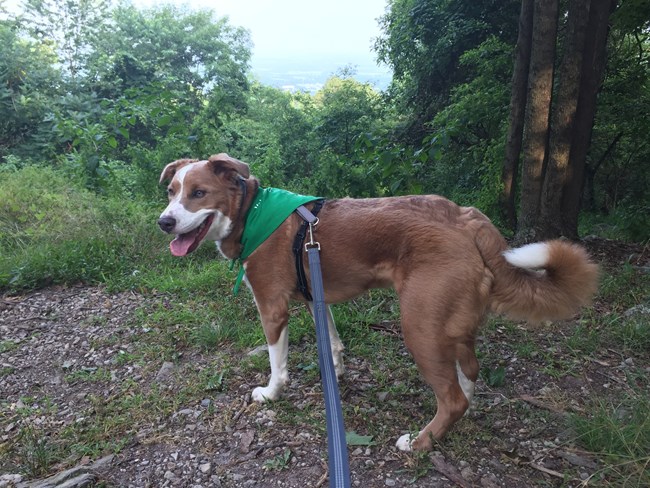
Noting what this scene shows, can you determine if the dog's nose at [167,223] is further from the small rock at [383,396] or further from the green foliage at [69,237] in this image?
the green foliage at [69,237]

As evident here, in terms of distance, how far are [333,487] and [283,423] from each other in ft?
4.29

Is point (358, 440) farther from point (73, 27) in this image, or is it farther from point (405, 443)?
point (73, 27)

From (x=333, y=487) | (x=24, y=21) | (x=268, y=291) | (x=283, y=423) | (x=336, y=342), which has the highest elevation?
(x=24, y=21)

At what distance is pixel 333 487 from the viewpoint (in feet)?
5.97

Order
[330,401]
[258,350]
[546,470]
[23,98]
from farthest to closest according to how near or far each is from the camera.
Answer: [23,98], [258,350], [546,470], [330,401]

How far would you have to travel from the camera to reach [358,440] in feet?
9.30

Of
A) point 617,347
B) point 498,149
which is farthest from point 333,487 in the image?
point 498,149

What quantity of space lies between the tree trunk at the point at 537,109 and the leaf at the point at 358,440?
3.18 m

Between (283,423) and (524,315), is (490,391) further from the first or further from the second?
(283,423)

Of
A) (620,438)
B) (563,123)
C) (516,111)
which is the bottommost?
(620,438)

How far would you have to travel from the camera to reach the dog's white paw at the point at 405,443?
2.72 meters

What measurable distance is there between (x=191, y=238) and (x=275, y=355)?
1005 millimetres

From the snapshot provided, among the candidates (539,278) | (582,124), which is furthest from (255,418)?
(582,124)

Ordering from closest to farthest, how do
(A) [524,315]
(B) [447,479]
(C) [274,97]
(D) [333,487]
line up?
(D) [333,487] < (B) [447,479] < (A) [524,315] < (C) [274,97]
